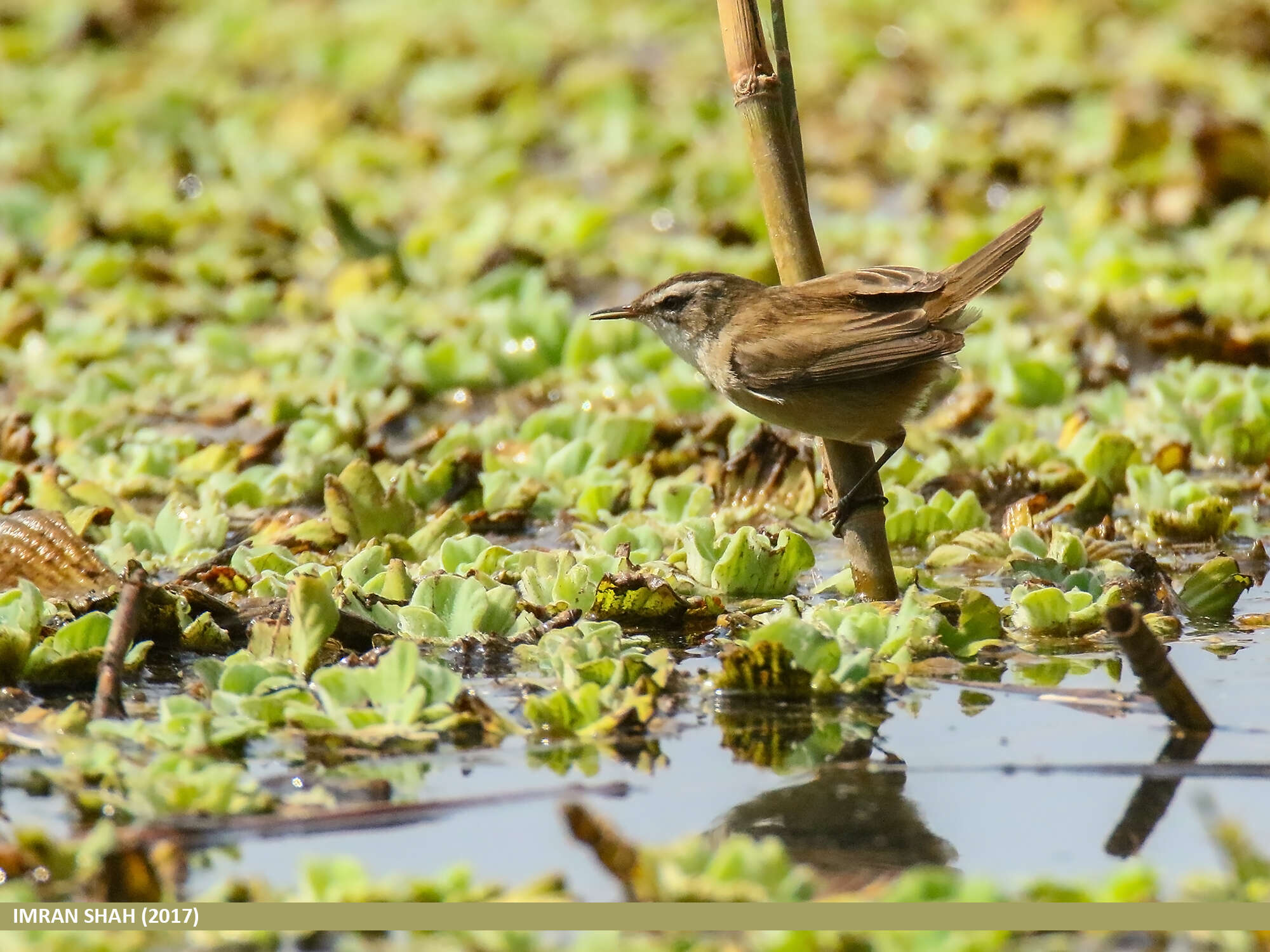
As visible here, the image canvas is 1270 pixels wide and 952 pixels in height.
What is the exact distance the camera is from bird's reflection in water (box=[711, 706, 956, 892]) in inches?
109

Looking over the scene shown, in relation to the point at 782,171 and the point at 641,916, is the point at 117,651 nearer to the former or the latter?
the point at 641,916

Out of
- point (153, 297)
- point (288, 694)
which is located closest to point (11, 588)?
point (288, 694)

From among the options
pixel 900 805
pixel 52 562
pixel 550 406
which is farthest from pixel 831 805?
pixel 550 406

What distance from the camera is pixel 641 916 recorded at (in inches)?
99.3

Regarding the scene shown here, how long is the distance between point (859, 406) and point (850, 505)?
1.08ft

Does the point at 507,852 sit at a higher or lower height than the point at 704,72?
lower

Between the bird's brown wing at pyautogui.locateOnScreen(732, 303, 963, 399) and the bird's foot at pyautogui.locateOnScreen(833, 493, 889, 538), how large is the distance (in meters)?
0.37

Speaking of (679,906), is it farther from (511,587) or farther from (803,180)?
(803,180)

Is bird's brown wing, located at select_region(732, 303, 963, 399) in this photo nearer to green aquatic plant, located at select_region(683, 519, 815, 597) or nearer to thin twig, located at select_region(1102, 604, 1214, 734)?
green aquatic plant, located at select_region(683, 519, 815, 597)

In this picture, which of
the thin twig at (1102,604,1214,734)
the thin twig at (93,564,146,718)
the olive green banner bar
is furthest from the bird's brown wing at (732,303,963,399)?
the olive green banner bar

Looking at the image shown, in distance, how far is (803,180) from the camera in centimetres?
389

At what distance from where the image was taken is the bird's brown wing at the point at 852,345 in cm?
421

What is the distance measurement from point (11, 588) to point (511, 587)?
49.0 inches

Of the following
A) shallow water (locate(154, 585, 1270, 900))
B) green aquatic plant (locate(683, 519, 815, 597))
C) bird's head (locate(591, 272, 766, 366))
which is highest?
bird's head (locate(591, 272, 766, 366))
